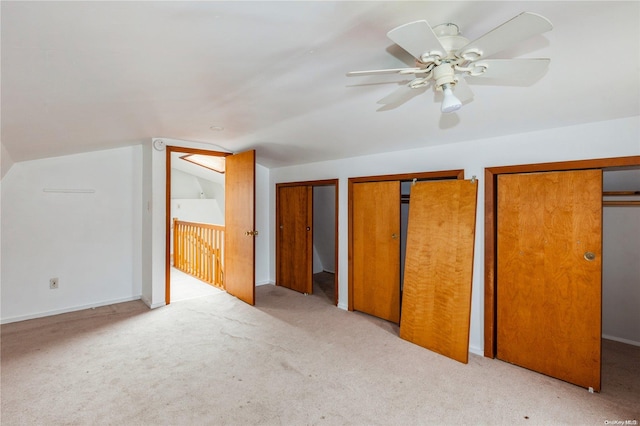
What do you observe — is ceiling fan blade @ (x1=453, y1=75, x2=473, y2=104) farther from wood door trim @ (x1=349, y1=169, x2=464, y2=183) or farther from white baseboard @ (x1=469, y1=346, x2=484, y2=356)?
white baseboard @ (x1=469, y1=346, x2=484, y2=356)

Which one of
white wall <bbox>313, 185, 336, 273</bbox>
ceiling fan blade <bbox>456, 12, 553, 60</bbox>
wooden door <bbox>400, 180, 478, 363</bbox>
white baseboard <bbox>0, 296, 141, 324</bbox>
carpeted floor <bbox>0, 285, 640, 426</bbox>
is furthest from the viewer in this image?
white wall <bbox>313, 185, 336, 273</bbox>

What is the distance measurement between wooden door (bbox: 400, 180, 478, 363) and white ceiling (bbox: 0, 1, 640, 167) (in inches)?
22.6

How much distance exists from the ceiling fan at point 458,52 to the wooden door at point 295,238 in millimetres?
3020

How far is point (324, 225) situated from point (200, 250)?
2.20 m

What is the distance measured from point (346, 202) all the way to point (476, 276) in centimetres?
166

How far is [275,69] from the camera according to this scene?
1.67 meters

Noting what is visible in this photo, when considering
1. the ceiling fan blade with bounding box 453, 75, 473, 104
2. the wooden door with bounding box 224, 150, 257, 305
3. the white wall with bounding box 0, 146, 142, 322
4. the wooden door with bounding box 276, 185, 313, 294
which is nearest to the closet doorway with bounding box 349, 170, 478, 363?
the wooden door with bounding box 276, 185, 313, 294

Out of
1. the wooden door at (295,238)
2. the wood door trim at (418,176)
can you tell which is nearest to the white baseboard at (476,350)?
the wood door trim at (418,176)

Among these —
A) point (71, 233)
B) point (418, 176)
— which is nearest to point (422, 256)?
point (418, 176)

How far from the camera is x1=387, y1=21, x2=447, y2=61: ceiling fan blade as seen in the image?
0.96 m

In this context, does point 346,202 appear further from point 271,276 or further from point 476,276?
point 271,276

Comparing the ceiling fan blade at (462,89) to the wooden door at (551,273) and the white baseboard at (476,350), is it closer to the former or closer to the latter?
the wooden door at (551,273)

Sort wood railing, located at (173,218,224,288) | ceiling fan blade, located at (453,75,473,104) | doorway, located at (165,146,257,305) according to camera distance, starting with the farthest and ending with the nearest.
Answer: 1. wood railing, located at (173,218,224,288)
2. doorway, located at (165,146,257,305)
3. ceiling fan blade, located at (453,75,473,104)

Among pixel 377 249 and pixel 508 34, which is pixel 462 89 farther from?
pixel 377 249
